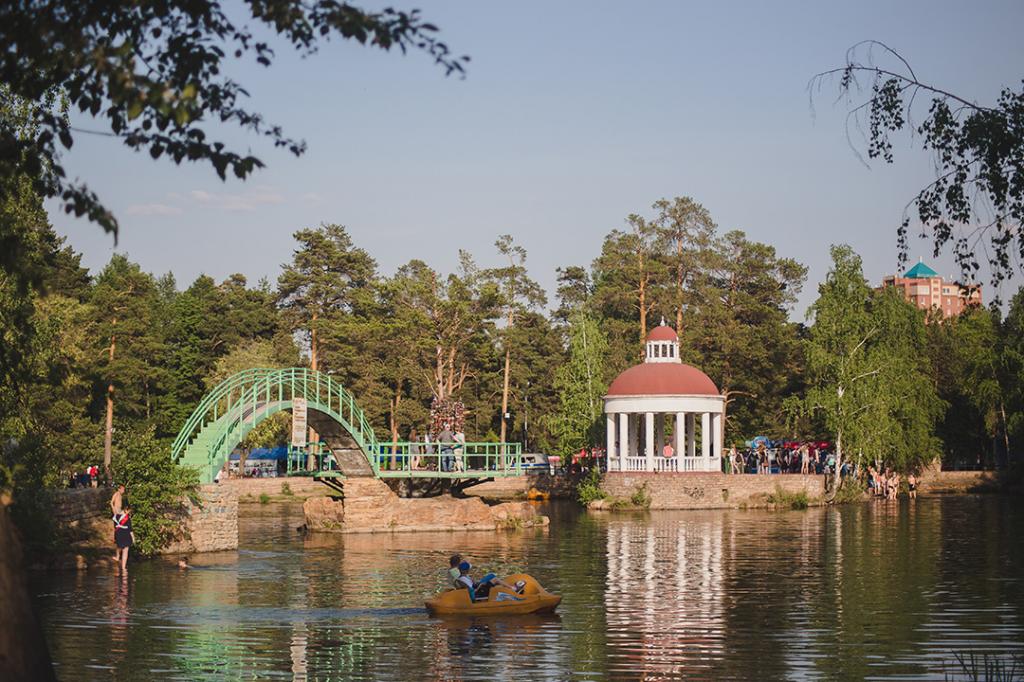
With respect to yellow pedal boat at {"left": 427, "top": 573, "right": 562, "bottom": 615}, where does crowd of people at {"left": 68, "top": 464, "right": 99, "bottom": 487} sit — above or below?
above

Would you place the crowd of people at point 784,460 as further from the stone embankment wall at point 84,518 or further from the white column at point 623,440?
the stone embankment wall at point 84,518

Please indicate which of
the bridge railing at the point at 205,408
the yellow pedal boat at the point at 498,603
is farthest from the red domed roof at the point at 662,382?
the yellow pedal boat at the point at 498,603

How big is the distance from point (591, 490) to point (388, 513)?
1826 centimetres

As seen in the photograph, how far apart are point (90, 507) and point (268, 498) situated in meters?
38.4

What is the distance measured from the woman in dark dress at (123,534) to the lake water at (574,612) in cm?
55

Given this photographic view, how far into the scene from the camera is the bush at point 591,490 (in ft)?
214

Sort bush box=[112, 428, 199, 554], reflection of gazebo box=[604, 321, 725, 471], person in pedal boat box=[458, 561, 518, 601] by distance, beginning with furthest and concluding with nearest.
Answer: reflection of gazebo box=[604, 321, 725, 471], bush box=[112, 428, 199, 554], person in pedal boat box=[458, 561, 518, 601]

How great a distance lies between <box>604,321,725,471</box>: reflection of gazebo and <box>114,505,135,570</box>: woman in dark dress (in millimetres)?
37860

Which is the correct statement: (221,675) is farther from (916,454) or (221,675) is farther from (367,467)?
(916,454)

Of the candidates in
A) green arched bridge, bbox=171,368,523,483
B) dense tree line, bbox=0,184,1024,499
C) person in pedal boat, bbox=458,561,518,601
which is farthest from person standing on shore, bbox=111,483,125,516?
dense tree line, bbox=0,184,1024,499

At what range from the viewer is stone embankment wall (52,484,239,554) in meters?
33.1

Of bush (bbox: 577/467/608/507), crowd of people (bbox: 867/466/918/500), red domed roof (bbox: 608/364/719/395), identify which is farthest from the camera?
crowd of people (bbox: 867/466/918/500)

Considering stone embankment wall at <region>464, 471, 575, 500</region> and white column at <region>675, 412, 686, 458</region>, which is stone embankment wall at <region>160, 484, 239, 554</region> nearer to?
white column at <region>675, 412, 686, 458</region>

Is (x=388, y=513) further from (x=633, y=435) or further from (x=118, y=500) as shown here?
(x=633, y=435)
